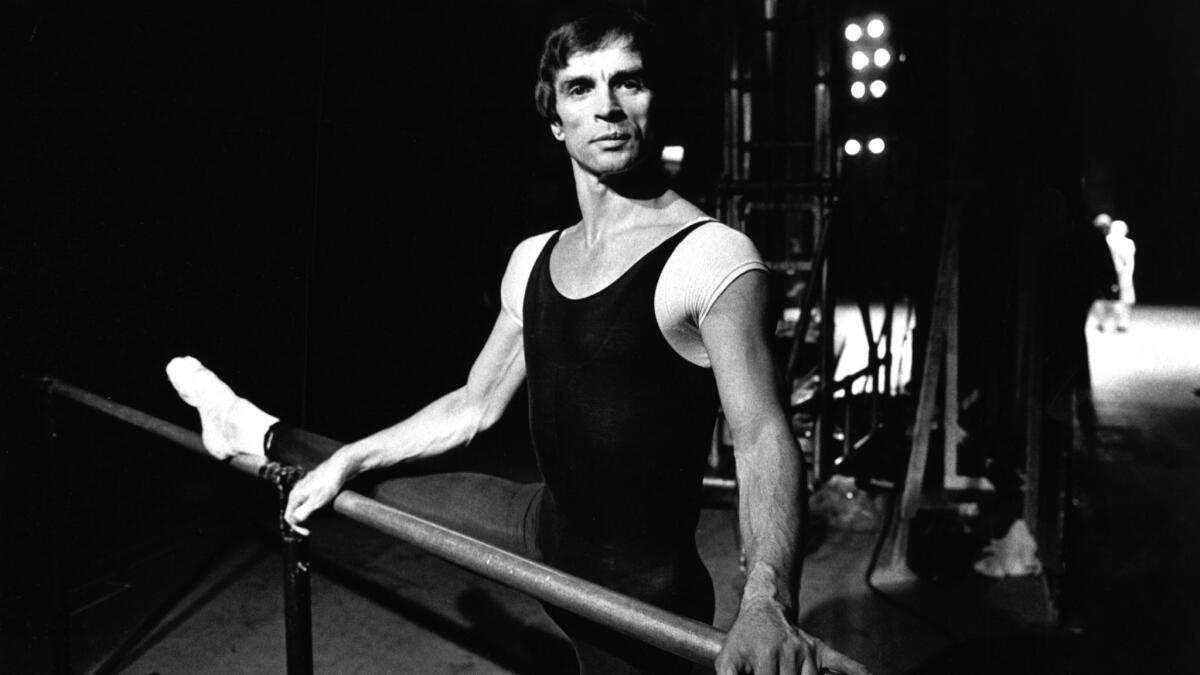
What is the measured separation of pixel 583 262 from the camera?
69.0 inches

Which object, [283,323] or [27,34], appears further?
[283,323]

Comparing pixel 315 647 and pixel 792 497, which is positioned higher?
pixel 792 497

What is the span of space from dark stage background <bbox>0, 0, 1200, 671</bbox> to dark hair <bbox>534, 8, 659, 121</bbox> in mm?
155

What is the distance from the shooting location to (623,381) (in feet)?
Result: 5.31

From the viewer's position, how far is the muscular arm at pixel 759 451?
1207 millimetres

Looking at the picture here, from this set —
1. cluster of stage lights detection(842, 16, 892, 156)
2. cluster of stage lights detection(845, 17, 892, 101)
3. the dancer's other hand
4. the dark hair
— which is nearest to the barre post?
the dancer's other hand

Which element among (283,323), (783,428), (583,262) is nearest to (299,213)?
(283,323)

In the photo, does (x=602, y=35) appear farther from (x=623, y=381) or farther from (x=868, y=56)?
(x=868, y=56)

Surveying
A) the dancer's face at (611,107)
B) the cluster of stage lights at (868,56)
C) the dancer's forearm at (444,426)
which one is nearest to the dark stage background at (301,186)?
the dancer's face at (611,107)

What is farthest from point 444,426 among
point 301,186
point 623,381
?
point 301,186

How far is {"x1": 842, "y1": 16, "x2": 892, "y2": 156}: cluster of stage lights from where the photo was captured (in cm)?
697

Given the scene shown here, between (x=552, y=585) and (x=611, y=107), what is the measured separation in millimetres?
959

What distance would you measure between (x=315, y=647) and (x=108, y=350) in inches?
86.3

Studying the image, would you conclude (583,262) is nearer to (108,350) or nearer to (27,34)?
(27,34)
